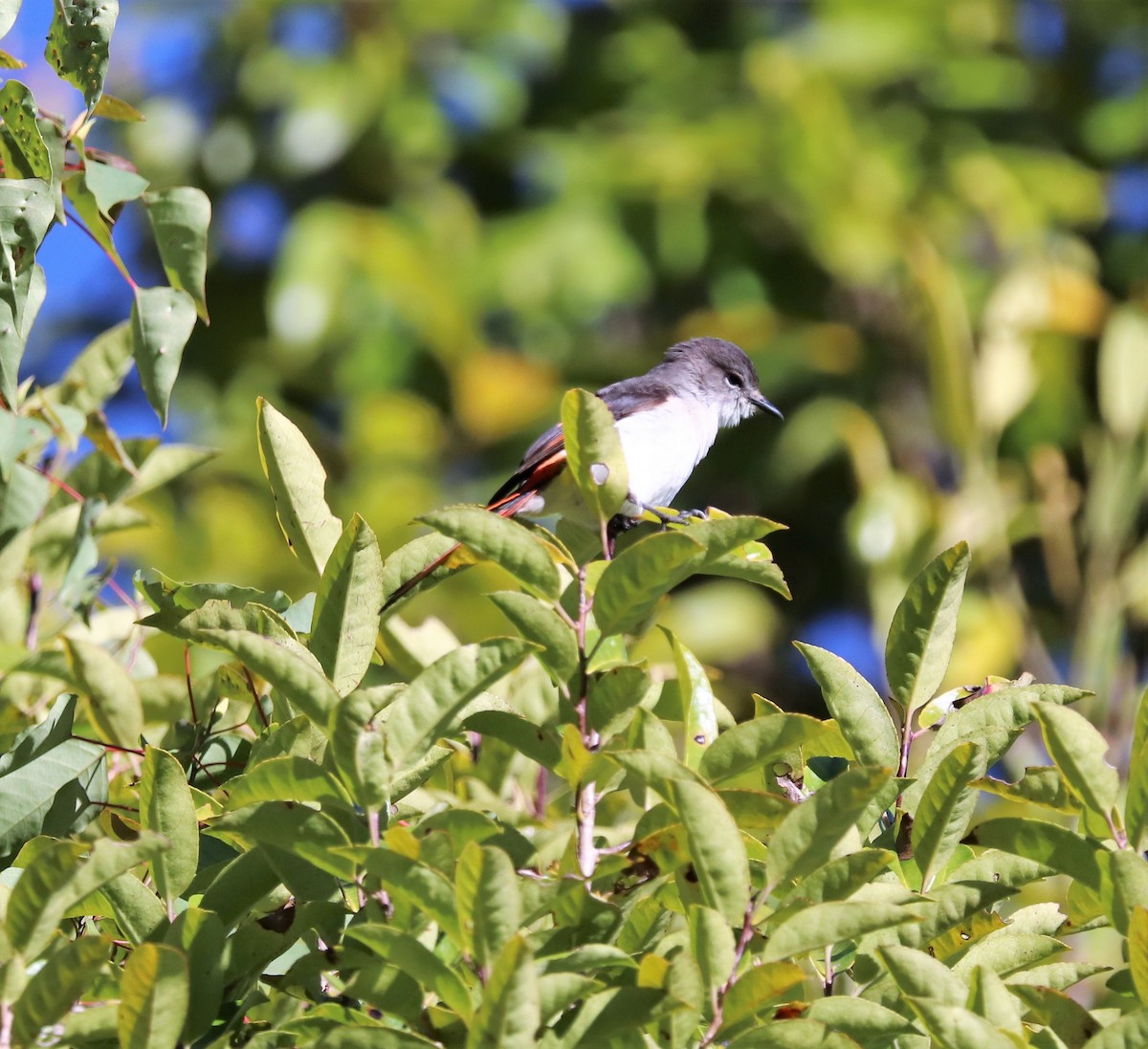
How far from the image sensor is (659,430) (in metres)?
4.75

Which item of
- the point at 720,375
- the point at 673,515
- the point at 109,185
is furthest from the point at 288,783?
the point at 720,375

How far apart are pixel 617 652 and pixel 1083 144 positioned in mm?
8639

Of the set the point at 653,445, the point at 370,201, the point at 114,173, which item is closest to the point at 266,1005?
the point at 114,173

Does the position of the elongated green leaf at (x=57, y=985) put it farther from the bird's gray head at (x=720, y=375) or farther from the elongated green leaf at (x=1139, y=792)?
the bird's gray head at (x=720, y=375)

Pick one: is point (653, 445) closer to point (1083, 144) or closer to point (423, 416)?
point (423, 416)

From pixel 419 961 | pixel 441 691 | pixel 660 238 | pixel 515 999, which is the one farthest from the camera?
pixel 660 238

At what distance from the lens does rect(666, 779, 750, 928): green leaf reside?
1193 mm

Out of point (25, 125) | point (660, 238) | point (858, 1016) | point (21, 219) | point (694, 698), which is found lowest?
point (858, 1016)

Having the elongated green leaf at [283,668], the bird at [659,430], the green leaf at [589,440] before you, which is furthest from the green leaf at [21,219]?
the bird at [659,430]

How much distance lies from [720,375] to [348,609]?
421cm

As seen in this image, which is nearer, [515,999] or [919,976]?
[515,999]

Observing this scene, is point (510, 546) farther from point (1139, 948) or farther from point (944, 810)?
point (1139, 948)

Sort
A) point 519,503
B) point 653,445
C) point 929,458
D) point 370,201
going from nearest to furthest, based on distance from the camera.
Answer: point 519,503 < point 653,445 < point 929,458 < point 370,201

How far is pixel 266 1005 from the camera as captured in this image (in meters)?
1.25
